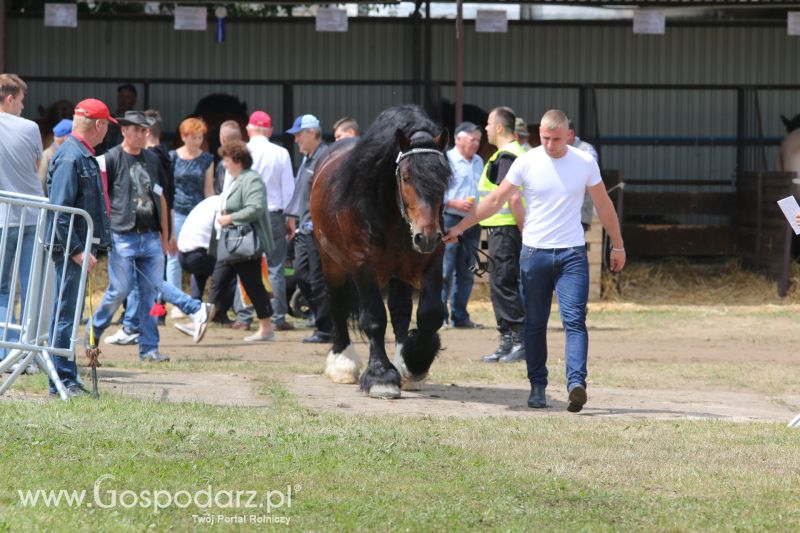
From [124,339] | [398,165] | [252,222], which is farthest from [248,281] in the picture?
[398,165]

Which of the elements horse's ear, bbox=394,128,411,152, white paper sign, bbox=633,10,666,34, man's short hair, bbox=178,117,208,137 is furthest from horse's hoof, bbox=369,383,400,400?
white paper sign, bbox=633,10,666,34

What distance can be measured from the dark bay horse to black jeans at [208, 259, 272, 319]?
2.72 metres

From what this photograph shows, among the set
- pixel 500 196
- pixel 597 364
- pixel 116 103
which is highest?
pixel 116 103

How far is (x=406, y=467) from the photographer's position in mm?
5605

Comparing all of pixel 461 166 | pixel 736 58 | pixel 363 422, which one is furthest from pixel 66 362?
pixel 736 58

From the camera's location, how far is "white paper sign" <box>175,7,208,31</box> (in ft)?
50.6

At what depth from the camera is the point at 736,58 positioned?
18766 mm

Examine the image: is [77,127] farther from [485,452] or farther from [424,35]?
[424,35]

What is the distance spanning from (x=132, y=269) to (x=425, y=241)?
3.09 m

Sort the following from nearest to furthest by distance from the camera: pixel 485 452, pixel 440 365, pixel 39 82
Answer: pixel 485 452, pixel 440 365, pixel 39 82

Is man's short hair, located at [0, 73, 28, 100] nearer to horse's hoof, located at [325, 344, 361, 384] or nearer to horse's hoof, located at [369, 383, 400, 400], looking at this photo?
horse's hoof, located at [325, 344, 361, 384]

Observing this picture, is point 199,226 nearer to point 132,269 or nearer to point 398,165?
point 132,269

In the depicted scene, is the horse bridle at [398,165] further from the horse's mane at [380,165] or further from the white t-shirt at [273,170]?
the white t-shirt at [273,170]

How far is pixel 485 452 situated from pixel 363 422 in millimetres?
979
